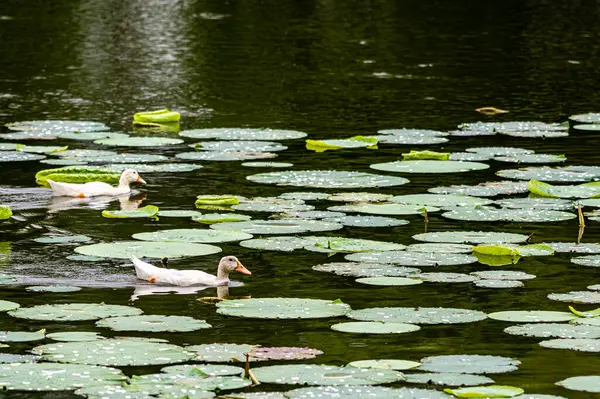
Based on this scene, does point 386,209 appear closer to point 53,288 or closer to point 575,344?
point 53,288

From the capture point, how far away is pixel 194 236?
1245 cm

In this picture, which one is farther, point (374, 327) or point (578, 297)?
point (578, 297)

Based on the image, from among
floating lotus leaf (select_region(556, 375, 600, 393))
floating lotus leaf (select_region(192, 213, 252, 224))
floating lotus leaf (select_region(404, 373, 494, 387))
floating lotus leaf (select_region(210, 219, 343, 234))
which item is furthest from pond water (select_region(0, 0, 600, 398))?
floating lotus leaf (select_region(210, 219, 343, 234))

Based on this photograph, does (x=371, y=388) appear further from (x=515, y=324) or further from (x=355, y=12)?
(x=355, y=12)

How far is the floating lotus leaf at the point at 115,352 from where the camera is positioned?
328 inches

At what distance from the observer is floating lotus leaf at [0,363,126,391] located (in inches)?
307

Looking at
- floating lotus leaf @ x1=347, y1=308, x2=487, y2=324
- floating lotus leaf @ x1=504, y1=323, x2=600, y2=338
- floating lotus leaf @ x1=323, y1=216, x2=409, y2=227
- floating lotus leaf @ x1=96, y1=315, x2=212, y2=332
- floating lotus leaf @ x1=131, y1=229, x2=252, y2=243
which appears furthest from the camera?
floating lotus leaf @ x1=323, y1=216, x2=409, y2=227

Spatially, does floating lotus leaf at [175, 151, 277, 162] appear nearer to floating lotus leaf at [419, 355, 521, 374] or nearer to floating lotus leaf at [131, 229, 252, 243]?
floating lotus leaf at [131, 229, 252, 243]

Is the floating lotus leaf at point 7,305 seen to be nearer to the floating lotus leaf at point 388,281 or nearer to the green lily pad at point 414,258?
the floating lotus leaf at point 388,281

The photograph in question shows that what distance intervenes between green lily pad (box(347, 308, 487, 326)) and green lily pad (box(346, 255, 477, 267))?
156 centimetres

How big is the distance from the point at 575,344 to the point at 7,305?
3991 millimetres

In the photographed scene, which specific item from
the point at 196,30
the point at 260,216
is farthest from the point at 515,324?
the point at 196,30

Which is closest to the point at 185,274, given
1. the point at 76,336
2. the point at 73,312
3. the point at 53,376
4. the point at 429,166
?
the point at 73,312

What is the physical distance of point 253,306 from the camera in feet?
32.9
